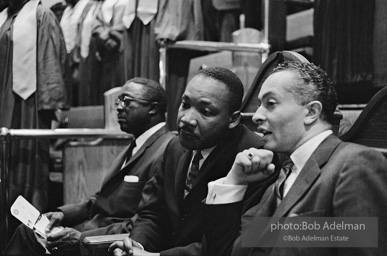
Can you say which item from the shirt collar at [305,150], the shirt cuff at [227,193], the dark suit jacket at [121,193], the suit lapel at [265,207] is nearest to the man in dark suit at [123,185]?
the dark suit jacket at [121,193]

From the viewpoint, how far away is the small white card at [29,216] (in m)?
2.48

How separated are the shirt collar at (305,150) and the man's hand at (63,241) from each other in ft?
4.59

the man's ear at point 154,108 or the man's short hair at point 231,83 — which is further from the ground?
the man's short hair at point 231,83

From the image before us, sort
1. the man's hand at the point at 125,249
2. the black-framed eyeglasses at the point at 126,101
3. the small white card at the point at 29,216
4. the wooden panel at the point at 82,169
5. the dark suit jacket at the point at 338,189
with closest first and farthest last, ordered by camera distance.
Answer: the dark suit jacket at the point at 338,189, the man's hand at the point at 125,249, the small white card at the point at 29,216, the black-framed eyeglasses at the point at 126,101, the wooden panel at the point at 82,169

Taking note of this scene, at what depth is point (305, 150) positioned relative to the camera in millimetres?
1466

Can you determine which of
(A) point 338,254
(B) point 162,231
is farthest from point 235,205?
(B) point 162,231

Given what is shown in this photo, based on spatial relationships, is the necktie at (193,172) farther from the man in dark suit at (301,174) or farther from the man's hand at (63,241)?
the man's hand at (63,241)

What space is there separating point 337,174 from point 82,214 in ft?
6.00

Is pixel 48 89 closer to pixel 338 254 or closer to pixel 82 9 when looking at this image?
pixel 82 9

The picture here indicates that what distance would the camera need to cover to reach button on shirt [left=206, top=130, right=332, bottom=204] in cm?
146

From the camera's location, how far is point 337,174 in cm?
137

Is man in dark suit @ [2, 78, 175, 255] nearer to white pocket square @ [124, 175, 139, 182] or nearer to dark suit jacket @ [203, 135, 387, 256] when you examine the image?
white pocket square @ [124, 175, 139, 182]

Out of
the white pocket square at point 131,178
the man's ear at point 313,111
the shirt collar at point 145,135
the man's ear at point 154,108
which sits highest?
the man's ear at point 313,111

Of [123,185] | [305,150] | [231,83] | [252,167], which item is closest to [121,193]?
[123,185]
